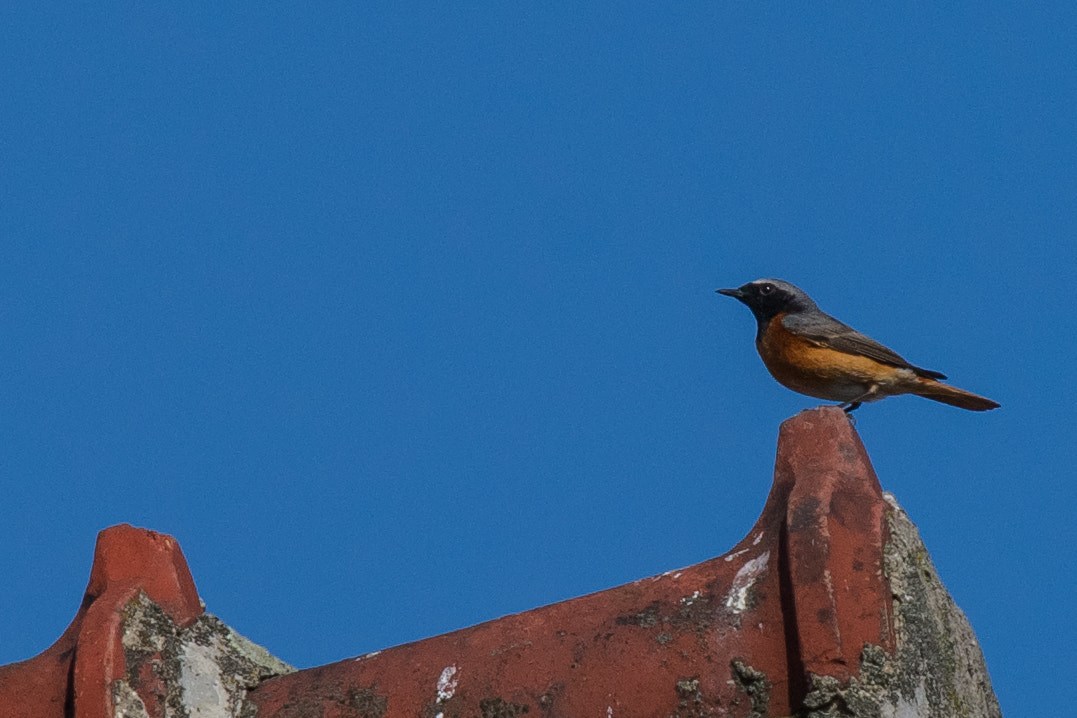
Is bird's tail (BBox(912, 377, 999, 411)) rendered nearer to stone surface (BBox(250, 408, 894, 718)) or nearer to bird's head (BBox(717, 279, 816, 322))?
bird's head (BBox(717, 279, 816, 322))

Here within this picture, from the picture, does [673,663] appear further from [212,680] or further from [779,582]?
[212,680]

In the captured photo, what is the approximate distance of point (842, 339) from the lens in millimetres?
9164

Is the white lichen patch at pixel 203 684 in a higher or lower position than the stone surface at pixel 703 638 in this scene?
higher

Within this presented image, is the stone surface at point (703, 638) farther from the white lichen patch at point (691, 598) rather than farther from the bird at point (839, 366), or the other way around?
the bird at point (839, 366)

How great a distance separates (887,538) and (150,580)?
2411 mm

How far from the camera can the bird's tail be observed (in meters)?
9.24

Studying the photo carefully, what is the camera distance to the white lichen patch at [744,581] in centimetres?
408

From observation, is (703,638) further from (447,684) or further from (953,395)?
(953,395)

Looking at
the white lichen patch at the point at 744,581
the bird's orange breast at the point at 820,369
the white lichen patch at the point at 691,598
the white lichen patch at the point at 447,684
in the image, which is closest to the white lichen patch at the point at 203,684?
the white lichen patch at the point at 447,684

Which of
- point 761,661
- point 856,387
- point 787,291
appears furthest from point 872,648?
point 787,291

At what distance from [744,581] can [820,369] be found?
5.07m

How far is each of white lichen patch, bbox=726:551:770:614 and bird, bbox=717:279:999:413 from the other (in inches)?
197

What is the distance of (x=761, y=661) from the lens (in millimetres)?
3945

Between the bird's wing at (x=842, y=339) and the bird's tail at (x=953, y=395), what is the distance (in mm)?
58
